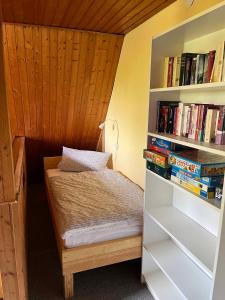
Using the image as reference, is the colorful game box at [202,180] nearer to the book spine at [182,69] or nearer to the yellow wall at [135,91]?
the book spine at [182,69]

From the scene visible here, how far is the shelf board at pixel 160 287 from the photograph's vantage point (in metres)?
1.71

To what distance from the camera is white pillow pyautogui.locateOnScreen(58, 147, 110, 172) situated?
10.8 feet

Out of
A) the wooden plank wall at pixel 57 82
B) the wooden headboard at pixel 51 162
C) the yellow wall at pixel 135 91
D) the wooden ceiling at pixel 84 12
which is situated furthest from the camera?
the wooden headboard at pixel 51 162

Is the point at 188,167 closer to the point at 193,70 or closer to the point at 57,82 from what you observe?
the point at 193,70

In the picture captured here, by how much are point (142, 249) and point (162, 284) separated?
29 centimetres

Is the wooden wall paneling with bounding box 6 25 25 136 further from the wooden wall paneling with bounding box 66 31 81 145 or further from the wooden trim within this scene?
the wooden trim

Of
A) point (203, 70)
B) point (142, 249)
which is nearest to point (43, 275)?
point (142, 249)

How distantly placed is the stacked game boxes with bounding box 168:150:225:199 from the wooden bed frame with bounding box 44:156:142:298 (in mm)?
706

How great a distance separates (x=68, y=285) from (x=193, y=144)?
135cm

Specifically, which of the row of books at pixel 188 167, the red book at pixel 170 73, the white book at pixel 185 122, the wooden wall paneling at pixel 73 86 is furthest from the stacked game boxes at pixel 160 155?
the wooden wall paneling at pixel 73 86

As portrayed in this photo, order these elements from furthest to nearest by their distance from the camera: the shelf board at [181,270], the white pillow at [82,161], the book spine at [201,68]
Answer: the white pillow at [82,161]
the shelf board at [181,270]
the book spine at [201,68]

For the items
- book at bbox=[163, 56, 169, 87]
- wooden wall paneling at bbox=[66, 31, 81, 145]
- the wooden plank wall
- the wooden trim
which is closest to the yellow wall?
the wooden plank wall

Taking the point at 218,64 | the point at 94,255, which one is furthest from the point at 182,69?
the point at 94,255

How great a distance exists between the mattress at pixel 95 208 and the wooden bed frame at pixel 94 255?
0.04 metres
